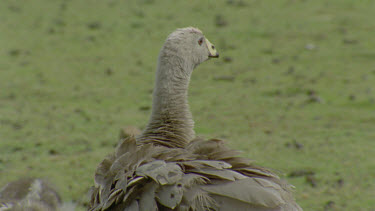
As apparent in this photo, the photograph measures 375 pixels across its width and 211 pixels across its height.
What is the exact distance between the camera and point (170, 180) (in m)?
3.25

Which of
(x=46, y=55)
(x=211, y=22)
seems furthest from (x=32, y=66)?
(x=211, y=22)

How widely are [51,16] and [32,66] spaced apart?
254 centimetres

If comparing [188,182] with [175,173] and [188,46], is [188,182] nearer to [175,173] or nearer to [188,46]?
[175,173]

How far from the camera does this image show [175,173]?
3307mm

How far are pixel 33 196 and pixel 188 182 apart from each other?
216cm

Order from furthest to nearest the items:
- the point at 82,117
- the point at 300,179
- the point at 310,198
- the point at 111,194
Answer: the point at 82,117 → the point at 300,179 → the point at 310,198 → the point at 111,194

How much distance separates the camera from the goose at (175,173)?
320cm

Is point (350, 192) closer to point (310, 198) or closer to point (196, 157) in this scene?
point (310, 198)

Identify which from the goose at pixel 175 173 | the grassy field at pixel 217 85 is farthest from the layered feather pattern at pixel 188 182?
the grassy field at pixel 217 85

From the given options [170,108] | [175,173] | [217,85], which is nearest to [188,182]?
[175,173]

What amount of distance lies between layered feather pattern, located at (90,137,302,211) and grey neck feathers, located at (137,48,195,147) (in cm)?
42

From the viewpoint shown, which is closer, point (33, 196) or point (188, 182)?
point (188, 182)

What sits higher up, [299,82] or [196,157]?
[196,157]

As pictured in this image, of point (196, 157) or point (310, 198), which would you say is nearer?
point (196, 157)
